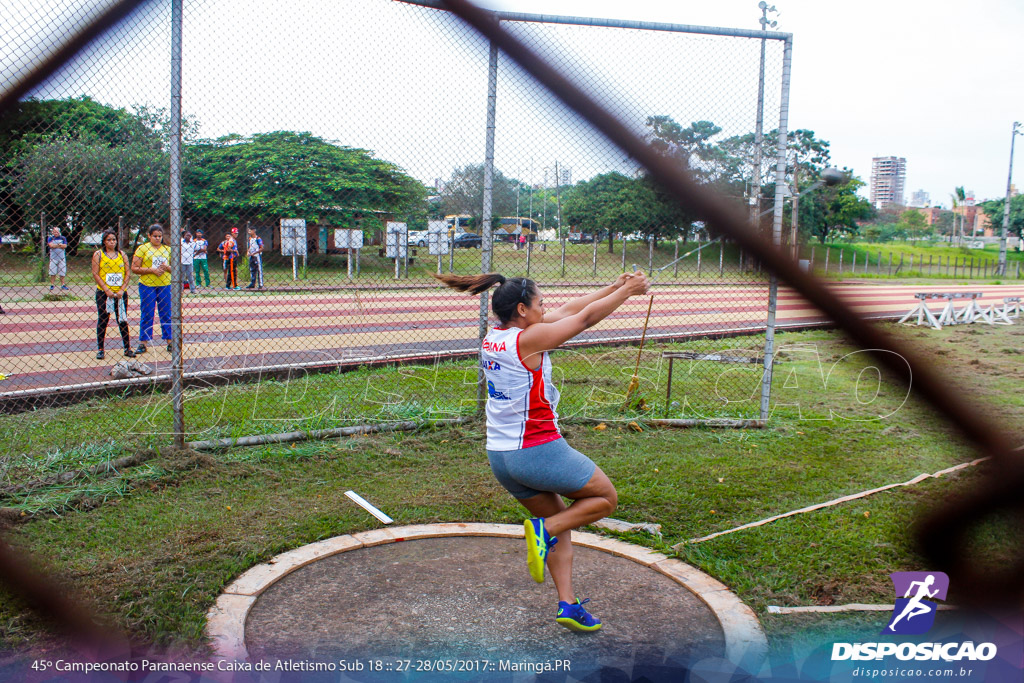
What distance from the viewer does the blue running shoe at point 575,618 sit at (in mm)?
3350

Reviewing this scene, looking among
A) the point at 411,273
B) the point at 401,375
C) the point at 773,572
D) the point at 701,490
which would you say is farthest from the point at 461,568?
the point at 401,375

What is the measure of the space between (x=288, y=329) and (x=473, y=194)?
22.6ft

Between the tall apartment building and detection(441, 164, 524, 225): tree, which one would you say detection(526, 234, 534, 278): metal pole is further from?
the tall apartment building

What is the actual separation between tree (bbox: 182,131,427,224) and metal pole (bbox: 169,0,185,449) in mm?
313

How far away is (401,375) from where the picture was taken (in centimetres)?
842

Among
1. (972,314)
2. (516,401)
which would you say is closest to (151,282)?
(516,401)

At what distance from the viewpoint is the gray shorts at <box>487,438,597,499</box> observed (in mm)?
3398

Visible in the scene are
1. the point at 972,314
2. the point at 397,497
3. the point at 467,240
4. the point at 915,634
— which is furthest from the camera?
the point at 972,314

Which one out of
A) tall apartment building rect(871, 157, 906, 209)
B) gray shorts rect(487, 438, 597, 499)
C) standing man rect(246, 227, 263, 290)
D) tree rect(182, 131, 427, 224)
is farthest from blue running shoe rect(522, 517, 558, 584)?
standing man rect(246, 227, 263, 290)

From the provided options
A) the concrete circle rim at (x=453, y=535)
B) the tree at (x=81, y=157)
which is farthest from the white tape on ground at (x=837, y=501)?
the tree at (x=81, y=157)

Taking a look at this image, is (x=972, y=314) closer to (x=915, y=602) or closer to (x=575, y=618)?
(x=915, y=602)

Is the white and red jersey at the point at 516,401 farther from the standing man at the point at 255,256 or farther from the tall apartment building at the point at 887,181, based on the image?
the standing man at the point at 255,256

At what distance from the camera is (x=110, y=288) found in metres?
8.85

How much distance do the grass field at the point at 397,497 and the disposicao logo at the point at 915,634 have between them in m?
0.23
